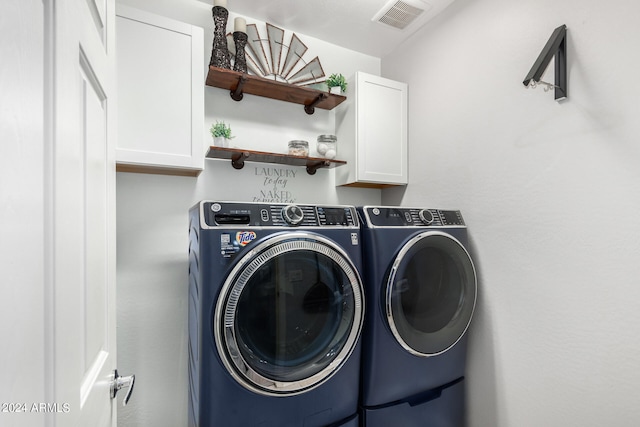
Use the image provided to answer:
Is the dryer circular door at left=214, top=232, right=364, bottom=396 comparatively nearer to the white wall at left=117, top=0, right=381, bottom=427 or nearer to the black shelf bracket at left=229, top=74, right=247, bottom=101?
the white wall at left=117, top=0, right=381, bottom=427

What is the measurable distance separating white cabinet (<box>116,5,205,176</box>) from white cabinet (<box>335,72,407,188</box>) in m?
0.95

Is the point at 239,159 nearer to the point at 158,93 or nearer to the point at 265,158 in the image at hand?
the point at 265,158

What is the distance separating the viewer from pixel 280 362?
1.18m

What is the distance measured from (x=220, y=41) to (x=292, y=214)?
1.17 m

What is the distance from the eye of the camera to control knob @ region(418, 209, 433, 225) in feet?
5.17

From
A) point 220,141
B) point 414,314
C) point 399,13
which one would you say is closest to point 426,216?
point 414,314

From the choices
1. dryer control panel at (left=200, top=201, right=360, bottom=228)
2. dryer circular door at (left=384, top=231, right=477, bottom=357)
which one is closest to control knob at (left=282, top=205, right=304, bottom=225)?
dryer control panel at (left=200, top=201, right=360, bottom=228)

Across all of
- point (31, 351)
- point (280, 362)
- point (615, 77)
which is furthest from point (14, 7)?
point (615, 77)

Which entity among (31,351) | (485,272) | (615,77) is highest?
(615,77)

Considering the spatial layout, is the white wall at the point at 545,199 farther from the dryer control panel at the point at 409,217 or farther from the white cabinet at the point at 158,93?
the white cabinet at the point at 158,93

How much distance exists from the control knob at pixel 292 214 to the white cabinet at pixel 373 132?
2.69 feet

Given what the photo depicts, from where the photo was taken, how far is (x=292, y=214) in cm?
126

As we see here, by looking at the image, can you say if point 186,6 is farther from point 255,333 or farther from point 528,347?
point 528,347

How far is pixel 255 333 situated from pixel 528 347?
129 centimetres
